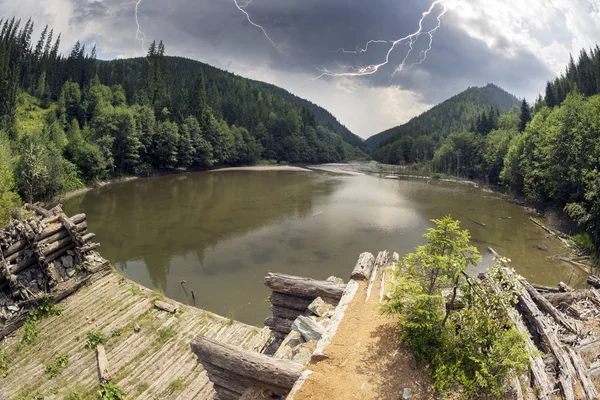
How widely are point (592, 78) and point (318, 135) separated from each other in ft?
290

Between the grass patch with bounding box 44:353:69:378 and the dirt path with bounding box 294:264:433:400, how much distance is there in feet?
30.2

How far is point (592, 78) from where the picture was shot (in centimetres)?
7500

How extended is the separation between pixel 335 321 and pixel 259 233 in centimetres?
2312

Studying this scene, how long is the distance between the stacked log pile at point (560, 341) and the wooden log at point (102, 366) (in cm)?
1129

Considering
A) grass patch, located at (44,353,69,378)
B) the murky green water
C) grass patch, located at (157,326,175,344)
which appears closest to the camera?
grass patch, located at (44,353,69,378)

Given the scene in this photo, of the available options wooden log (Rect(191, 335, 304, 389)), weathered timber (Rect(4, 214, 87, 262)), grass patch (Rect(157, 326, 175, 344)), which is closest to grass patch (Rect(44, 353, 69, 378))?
grass patch (Rect(157, 326, 175, 344))

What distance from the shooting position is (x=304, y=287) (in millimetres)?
10586

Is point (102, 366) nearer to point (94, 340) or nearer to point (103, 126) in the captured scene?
point (94, 340)

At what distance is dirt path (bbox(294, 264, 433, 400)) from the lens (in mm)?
6203

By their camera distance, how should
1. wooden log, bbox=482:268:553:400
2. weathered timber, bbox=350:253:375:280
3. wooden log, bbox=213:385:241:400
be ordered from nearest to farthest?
1. wooden log, bbox=482:268:553:400
2. wooden log, bbox=213:385:241:400
3. weathered timber, bbox=350:253:375:280

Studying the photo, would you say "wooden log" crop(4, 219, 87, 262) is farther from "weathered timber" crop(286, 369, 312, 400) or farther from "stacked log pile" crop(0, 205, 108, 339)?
"weathered timber" crop(286, 369, 312, 400)

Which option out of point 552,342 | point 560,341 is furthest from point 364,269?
point 560,341

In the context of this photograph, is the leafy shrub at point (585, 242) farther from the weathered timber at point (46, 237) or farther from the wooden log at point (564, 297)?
the weathered timber at point (46, 237)

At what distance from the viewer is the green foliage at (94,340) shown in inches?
461
